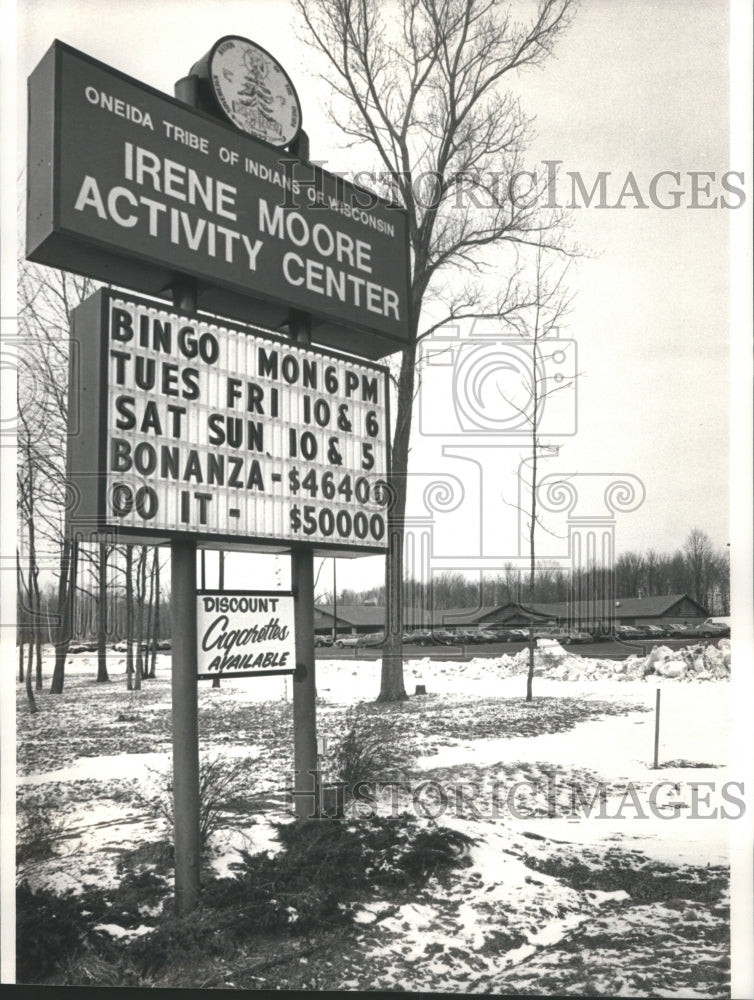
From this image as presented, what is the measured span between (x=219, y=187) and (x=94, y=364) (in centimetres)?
128

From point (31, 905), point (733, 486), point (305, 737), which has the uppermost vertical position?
point (733, 486)

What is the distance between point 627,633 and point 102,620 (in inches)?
138

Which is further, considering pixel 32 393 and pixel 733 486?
pixel 32 393

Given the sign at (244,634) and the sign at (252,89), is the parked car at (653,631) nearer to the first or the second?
the sign at (244,634)

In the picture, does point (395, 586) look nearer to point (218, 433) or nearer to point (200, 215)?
point (218, 433)

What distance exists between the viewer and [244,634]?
4355 millimetres

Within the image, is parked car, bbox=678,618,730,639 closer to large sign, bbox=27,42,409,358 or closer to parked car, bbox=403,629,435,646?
parked car, bbox=403,629,435,646

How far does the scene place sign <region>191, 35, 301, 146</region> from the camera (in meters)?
4.46

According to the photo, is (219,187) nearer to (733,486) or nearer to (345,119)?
(345,119)

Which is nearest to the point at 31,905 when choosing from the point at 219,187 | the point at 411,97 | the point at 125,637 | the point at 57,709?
the point at 57,709

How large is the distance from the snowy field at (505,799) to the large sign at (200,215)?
2.46m

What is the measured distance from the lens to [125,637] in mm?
5473

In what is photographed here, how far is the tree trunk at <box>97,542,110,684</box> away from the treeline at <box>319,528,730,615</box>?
1.50m

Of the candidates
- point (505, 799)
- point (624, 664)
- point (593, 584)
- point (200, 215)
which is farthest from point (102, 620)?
point (624, 664)
